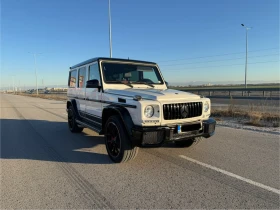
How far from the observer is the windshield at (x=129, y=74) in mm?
5840

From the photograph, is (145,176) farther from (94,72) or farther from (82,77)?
(82,77)

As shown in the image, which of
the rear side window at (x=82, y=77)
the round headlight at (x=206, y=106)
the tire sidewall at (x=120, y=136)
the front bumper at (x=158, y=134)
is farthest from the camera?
the rear side window at (x=82, y=77)

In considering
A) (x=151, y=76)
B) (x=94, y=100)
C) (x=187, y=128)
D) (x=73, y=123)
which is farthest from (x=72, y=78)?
(x=187, y=128)

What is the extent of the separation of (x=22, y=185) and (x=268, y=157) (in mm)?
4812

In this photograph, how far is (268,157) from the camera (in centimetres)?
503

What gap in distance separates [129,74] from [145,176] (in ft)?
9.46

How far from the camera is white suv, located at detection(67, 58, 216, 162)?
4.24 meters

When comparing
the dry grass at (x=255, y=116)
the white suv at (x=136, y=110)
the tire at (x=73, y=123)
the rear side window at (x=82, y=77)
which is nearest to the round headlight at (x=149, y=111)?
the white suv at (x=136, y=110)

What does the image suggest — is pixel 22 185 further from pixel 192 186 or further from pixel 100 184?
pixel 192 186

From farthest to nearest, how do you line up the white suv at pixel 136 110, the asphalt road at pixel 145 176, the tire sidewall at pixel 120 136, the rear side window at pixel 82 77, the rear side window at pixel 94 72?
the rear side window at pixel 82 77 → the rear side window at pixel 94 72 → the tire sidewall at pixel 120 136 → the white suv at pixel 136 110 → the asphalt road at pixel 145 176

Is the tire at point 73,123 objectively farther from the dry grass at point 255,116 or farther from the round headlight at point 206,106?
the dry grass at point 255,116

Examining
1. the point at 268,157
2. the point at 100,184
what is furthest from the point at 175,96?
A: the point at 268,157

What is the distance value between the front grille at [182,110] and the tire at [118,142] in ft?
2.84

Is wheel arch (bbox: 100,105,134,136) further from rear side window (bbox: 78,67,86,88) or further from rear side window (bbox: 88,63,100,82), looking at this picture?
rear side window (bbox: 78,67,86,88)
